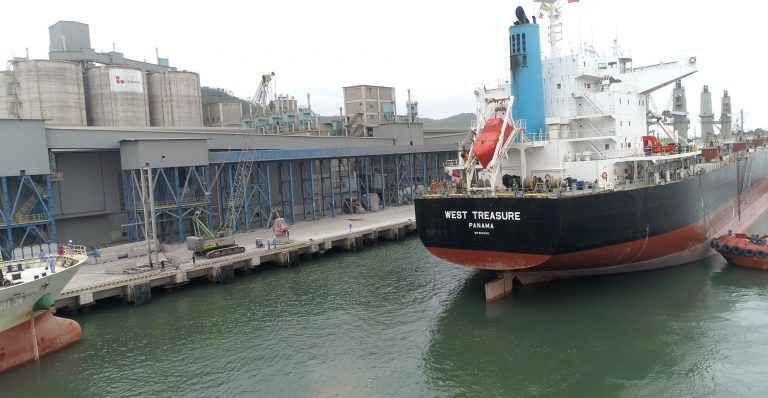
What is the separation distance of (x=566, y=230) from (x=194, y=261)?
15517 millimetres

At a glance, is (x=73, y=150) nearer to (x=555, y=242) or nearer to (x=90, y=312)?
(x=90, y=312)

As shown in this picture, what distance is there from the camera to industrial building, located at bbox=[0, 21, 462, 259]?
25.8 metres

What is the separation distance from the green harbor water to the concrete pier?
2.52 feet

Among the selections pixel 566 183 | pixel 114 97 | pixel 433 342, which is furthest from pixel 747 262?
pixel 114 97

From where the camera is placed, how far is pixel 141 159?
2725 centimetres

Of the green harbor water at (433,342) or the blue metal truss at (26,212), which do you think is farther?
the blue metal truss at (26,212)

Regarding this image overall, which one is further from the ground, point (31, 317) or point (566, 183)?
point (566, 183)

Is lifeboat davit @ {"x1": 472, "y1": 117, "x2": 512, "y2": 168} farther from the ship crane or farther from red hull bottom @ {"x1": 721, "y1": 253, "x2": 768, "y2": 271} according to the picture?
the ship crane

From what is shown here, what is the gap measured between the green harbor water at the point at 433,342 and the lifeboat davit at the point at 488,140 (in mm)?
4826

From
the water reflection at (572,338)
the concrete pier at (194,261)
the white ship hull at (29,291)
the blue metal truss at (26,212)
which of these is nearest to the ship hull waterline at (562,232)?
the water reflection at (572,338)

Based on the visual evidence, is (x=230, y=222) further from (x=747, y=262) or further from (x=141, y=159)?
(x=747, y=262)

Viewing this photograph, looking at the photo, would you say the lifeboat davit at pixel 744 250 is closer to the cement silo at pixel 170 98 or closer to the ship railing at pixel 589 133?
the ship railing at pixel 589 133

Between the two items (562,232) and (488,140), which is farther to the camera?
(488,140)

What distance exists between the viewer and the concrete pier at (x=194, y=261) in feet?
67.0
